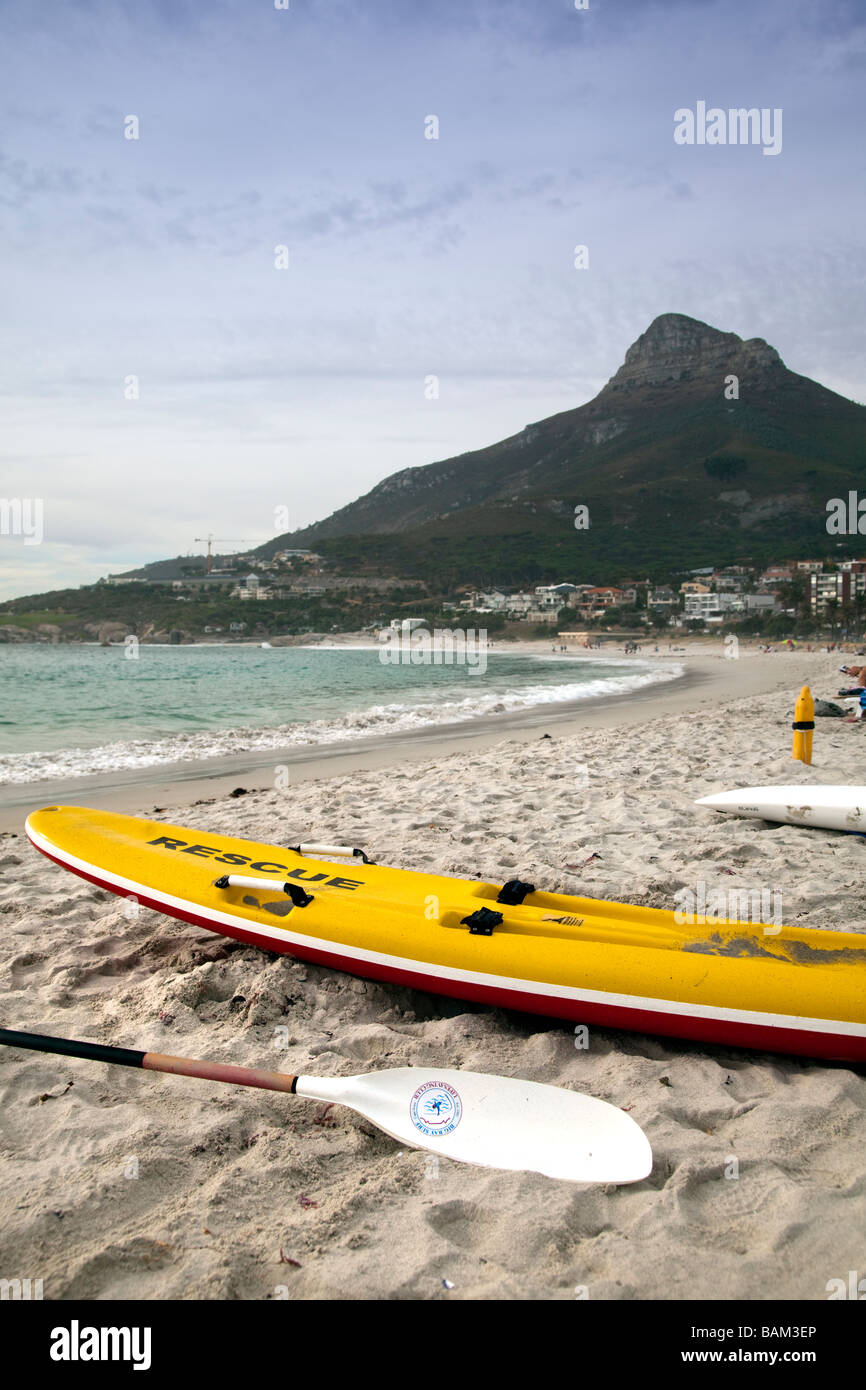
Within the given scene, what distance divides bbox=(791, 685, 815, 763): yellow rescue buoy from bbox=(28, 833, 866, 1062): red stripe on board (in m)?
5.03

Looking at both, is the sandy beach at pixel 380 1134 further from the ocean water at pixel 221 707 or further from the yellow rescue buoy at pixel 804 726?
the ocean water at pixel 221 707

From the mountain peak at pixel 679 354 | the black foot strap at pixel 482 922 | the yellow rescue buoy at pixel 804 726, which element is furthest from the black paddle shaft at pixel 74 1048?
the mountain peak at pixel 679 354

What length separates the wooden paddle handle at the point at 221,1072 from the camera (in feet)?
7.30

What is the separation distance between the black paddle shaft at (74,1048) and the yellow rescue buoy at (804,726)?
20.5 ft

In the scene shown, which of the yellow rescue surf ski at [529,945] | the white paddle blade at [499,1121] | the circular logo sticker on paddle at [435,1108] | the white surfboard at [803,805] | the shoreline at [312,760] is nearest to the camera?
the white paddle blade at [499,1121]

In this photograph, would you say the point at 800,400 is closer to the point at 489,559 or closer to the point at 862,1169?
the point at 489,559

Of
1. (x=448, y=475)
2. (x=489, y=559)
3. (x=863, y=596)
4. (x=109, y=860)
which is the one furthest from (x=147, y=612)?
(x=448, y=475)

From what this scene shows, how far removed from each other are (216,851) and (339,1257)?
252 centimetres

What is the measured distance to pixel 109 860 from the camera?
12.8 feet

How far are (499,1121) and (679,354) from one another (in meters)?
170

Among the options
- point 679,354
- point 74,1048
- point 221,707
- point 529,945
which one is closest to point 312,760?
point 529,945

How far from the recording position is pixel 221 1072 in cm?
226

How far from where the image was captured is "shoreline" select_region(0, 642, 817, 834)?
745 centimetres
